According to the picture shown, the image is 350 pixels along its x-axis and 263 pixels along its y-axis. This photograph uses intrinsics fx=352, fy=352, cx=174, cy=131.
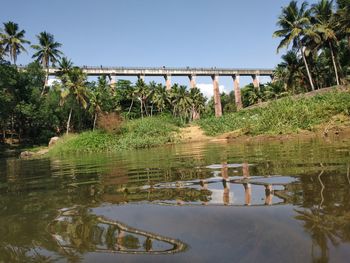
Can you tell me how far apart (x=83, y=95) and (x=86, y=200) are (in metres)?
37.0

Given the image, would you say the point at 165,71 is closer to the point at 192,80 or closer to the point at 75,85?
the point at 192,80

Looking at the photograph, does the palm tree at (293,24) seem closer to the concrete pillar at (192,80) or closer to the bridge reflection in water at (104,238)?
the concrete pillar at (192,80)

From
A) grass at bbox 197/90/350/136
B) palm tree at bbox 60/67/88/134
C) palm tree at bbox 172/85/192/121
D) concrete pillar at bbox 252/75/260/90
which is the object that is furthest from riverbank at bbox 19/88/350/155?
concrete pillar at bbox 252/75/260/90

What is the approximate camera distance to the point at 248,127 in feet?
72.0

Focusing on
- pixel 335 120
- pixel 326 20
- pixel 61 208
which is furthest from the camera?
pixel 326 20

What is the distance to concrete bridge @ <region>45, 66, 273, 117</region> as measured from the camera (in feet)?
180

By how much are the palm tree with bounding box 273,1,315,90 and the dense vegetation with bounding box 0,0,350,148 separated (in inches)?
3.9

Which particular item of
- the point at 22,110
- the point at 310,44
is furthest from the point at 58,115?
the point at 310,44

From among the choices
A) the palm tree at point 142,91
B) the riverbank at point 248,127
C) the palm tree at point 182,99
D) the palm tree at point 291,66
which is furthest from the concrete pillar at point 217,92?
the riverbank at point 248,127

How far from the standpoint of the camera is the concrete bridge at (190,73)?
180 feet

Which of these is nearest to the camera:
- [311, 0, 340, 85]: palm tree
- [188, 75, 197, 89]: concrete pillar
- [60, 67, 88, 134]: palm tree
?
[311, 0, 340, 85]: palm tree

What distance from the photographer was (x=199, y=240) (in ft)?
6.93

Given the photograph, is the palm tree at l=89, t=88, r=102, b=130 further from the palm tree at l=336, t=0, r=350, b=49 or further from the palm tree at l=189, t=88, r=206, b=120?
the palm tree at l=336, t=0, r=350, b=49

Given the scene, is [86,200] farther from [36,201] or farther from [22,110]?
[22,110]
